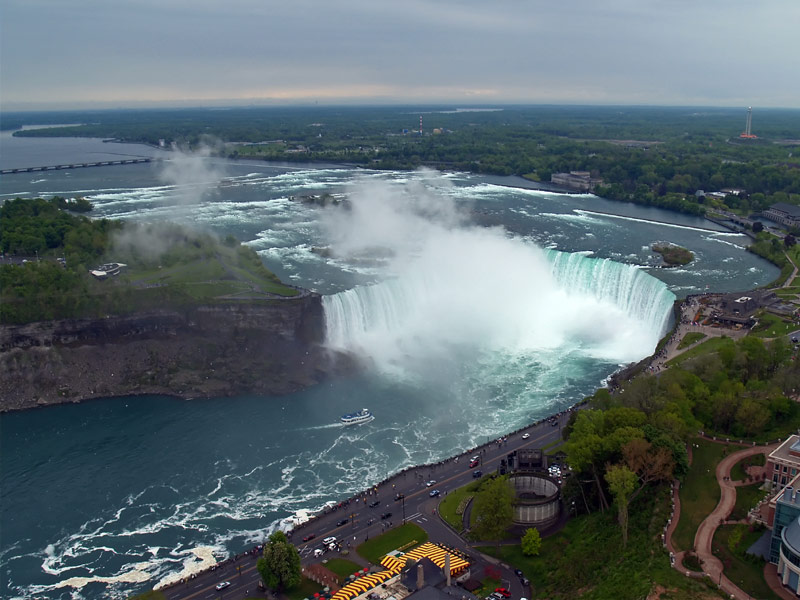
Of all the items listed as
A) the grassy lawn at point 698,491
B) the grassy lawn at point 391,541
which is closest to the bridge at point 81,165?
the grassy lawn at point 391,541

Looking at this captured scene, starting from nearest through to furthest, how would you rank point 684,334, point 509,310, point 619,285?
point 684,334 < point 509,310 < point 619,285

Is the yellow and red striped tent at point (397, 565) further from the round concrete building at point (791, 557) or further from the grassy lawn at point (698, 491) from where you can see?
the round concrete building at point (791, 557)

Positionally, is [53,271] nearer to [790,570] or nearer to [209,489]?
[209,489]

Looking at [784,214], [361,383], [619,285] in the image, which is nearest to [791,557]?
[361,383]

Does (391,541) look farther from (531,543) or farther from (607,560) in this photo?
(607,560)

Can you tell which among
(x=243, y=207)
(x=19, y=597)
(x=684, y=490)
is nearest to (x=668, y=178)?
(x=243, y=207)

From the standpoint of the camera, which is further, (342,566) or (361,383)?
(361,383)
